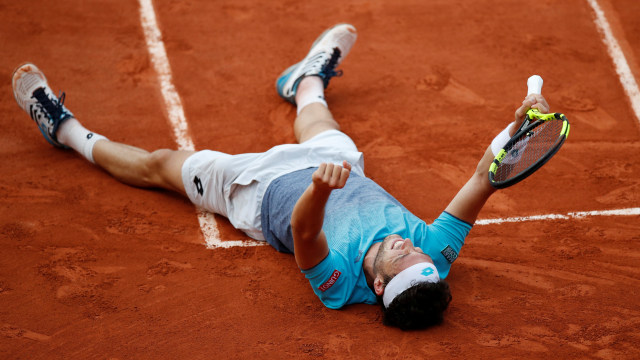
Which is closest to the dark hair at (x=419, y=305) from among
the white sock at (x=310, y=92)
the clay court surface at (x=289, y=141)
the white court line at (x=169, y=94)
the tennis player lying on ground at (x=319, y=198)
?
the tennis player lying on ground at (x=319, y=198)

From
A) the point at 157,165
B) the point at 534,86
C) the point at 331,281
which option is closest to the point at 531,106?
the point at 534,86

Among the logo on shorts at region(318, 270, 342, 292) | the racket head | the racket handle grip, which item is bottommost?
the logo on shorts at region(318, 270, 342, 292)

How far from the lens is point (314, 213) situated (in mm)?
3963

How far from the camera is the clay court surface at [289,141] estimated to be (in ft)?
14.4

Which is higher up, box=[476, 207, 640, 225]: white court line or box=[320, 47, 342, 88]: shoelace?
box=[320, 47, 342, 88]: shoelace

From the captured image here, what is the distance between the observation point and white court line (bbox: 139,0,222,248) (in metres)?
5.45

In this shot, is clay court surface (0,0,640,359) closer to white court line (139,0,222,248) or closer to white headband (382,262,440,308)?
white court line (139,0,222,248)

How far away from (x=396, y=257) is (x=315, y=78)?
2.69 metres

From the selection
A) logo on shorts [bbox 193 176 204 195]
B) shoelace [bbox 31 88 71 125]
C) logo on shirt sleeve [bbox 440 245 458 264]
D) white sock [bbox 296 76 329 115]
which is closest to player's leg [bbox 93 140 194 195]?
logo on shorts [bbox 193 176 204 195]

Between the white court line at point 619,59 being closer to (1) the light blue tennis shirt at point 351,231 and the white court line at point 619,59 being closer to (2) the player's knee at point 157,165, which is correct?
(1) the light blue tennis shirt at point 351,231

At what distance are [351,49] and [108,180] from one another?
3049 millimetres

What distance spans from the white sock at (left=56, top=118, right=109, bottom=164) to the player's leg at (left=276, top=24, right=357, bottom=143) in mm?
1788

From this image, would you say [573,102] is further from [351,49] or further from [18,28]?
[18,28]

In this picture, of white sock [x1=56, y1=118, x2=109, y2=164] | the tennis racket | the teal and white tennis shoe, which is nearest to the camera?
the tennis racket
